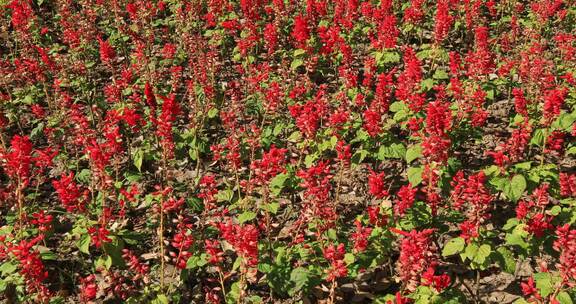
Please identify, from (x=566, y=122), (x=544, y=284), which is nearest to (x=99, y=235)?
(x=544, y=284)

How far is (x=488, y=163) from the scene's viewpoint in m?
6.58

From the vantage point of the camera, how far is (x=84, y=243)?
4984mm

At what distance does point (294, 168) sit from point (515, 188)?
2626mm

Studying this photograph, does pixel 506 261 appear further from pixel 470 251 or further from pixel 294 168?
pixel 294 168

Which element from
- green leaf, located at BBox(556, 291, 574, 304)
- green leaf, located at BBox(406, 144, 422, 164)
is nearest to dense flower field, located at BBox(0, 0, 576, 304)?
green leaf, located at BBox(556, 291, 574, 304)

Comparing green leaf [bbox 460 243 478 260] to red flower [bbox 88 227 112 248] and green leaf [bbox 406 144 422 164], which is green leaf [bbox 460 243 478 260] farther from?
red flower [bbox 88 227 112 248]

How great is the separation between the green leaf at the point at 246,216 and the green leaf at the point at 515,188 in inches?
112

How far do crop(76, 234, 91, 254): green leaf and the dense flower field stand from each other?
0.03 metres

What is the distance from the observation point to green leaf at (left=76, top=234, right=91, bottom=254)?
4.93 m

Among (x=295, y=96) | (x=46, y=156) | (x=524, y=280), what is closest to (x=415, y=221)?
(x=524, y=280)

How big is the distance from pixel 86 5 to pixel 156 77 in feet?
10.7

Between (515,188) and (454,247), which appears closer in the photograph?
(454,247)

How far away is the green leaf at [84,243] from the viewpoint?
493 centimetres

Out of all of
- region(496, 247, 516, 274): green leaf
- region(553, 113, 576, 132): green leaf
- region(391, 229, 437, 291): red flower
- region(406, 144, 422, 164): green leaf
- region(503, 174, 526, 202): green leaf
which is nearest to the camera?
region(391, 229, 437, 291): red flower
